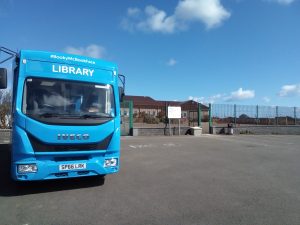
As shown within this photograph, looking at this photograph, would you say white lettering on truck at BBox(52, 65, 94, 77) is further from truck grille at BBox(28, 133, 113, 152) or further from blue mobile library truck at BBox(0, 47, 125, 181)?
truck grille at BBox(28, 133, 113, 152)

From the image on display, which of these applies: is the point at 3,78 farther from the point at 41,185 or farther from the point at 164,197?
the point at 164,197

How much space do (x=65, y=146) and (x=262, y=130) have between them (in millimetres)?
22909

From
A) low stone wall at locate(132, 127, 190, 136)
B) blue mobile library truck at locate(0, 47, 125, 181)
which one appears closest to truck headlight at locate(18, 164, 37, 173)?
blue mobile library truck at locate(0, 47, 125, 181)

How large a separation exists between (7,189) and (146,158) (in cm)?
538

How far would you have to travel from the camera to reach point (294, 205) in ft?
17.9

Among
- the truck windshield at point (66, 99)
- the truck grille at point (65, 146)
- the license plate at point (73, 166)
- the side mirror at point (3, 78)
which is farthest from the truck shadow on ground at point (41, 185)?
the side mirror at point (3, 78)

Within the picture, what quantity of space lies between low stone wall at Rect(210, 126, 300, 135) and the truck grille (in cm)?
1836

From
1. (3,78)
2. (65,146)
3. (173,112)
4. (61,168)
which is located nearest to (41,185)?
(61,168)

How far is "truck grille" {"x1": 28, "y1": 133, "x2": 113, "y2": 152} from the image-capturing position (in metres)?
5.74

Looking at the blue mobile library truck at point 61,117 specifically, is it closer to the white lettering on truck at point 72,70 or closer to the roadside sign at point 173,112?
the white lettering on truck at point 72,70

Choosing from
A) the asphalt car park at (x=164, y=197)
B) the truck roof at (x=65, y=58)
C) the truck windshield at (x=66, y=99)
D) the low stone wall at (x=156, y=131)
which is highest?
the truck roof at (x=65, y=58)

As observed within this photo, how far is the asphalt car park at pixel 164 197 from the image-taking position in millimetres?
4762

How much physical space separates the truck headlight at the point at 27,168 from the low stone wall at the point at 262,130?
19468 mm

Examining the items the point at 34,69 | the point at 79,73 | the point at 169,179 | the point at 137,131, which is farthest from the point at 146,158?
the point at 137,131
